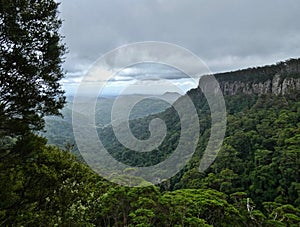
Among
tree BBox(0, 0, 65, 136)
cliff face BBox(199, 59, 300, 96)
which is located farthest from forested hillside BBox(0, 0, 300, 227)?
cliff face BBox(199, 59, 300, 96)

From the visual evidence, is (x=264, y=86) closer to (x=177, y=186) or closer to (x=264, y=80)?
(x=264, y=80)

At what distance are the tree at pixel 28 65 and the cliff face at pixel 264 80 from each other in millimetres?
40494

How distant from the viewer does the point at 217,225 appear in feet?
39.5

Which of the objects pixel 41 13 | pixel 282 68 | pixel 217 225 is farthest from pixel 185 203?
pixel 282 68

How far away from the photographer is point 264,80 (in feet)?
151

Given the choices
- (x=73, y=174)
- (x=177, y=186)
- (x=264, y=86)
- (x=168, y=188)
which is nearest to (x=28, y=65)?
(x=73, y=174)

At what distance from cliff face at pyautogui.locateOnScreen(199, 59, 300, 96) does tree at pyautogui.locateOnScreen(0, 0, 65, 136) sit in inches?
1594

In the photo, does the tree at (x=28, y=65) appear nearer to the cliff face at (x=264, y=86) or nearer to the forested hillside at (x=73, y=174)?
the forested hillside at (x=73, y=174)

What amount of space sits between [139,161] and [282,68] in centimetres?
2795

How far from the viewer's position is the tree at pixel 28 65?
4.15 meters

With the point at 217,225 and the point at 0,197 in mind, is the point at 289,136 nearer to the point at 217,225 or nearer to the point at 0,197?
the point at 217,225

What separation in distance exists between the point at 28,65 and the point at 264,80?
154 feet

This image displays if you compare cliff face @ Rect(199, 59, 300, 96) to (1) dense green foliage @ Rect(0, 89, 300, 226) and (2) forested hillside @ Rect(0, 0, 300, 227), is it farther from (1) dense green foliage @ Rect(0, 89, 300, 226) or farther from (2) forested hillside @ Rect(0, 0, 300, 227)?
(2) forested hillside @ Rect(0, 0, 300, 227)

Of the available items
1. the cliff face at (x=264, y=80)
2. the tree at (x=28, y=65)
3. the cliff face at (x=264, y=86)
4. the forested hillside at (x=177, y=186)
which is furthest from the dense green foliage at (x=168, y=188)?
the cliff face at (x=264, y=80)
